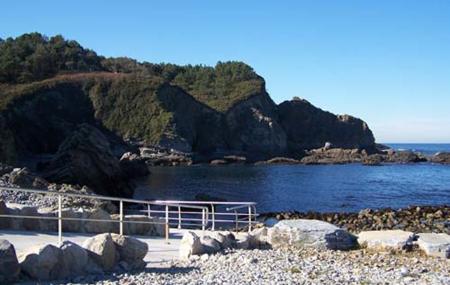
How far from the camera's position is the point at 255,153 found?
114688 mm

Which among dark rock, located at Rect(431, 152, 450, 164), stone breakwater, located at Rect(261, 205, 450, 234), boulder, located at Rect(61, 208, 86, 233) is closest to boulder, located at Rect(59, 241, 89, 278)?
boulder, located at Rect(61, 208, 86, 233)

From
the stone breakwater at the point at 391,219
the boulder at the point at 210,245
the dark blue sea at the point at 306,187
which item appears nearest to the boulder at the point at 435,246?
the boulder at the point at 210,245

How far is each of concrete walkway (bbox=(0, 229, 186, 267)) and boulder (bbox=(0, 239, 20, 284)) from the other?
2.12m

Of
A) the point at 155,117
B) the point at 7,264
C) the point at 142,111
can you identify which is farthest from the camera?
the point at 142,111

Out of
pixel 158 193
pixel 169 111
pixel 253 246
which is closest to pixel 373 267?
pixel 253 246

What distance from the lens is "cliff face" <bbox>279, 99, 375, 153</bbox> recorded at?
134000mm

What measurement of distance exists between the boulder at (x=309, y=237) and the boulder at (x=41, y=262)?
6.57 metres

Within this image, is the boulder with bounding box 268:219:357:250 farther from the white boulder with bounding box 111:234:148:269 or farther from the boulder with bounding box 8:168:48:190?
the boulder with bounding box 8:168:48:190

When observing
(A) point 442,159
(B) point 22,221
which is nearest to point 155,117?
(A) point 442,159

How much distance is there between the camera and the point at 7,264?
8188mm

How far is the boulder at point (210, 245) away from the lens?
12086mm

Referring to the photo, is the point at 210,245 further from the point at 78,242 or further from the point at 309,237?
the point at 309,237

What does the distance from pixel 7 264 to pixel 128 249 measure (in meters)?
2.27

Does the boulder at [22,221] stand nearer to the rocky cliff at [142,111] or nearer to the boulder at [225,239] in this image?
the boulder at [225,239]
